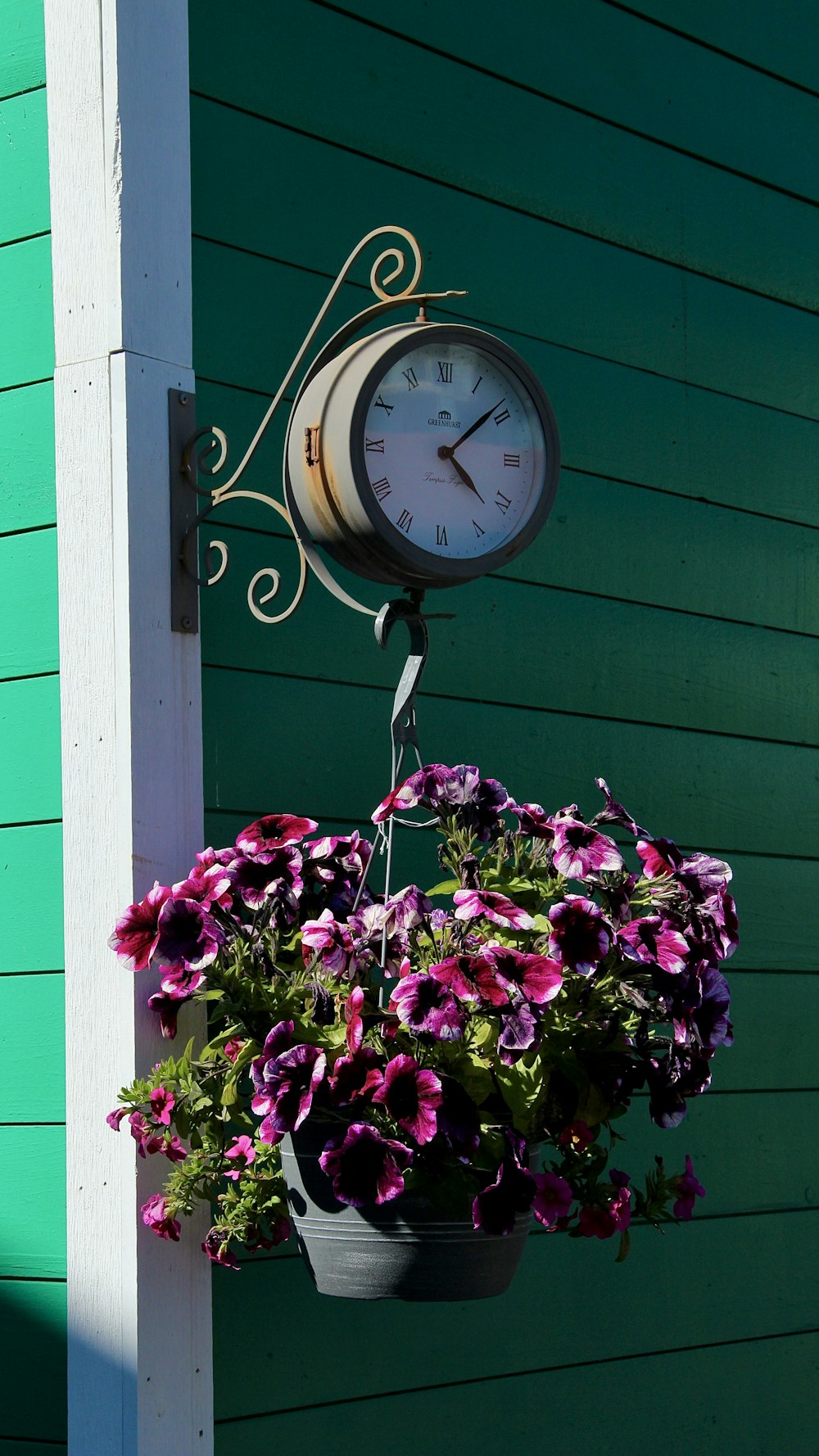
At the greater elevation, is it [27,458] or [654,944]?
[27,458]

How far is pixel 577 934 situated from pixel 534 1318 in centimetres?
80

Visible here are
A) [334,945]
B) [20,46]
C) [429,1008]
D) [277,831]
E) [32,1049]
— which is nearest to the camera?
[429,1008]

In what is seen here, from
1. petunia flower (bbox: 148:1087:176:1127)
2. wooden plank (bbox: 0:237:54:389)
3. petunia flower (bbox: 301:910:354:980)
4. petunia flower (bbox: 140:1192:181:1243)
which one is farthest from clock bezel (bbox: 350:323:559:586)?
petunia flower (bbox: 140:1192:181:1243)

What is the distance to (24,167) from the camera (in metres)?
1.92

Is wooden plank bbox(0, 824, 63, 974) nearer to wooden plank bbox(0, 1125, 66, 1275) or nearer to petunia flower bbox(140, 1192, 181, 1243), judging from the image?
wooden plank bbox(0, 1125, 66, 1275)

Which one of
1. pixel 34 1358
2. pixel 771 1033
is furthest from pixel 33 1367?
pixel 771 1033

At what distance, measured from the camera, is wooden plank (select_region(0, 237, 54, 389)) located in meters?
1.89

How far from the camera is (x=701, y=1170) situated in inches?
93.7

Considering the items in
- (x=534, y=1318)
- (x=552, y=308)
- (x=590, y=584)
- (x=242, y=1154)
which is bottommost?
(x=534, y=1318)

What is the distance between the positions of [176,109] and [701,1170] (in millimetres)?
1542

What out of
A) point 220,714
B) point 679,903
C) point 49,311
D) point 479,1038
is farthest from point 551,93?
point 479,1038

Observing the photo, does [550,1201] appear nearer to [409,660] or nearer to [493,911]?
[493,911]

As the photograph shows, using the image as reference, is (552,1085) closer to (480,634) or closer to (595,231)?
(480,634)

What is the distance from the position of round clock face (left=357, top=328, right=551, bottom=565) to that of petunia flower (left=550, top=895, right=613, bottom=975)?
1.19 ft
